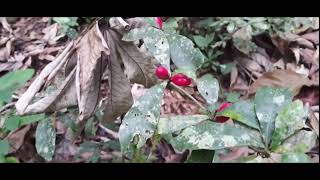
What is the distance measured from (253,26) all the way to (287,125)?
1545 mm

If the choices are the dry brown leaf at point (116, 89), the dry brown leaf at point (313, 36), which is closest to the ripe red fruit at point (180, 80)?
the dry brown leaf at point (116, 89)

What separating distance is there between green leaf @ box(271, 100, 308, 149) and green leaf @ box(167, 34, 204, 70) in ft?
0.76

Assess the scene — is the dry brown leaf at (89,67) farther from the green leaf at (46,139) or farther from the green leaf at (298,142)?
the green leaf at (298,142)

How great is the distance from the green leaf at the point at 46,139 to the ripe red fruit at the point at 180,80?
0.81ft

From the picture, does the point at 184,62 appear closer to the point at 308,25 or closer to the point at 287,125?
the point at 287,125

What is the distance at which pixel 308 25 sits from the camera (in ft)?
7.61

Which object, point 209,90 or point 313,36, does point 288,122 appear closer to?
point 209,90

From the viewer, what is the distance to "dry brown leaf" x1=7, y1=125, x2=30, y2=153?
5.96 feet

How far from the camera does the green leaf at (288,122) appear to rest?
683mm

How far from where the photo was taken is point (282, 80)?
→ 80.3 inches

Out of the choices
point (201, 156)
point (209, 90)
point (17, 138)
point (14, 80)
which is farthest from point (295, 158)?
point (17, 138)
